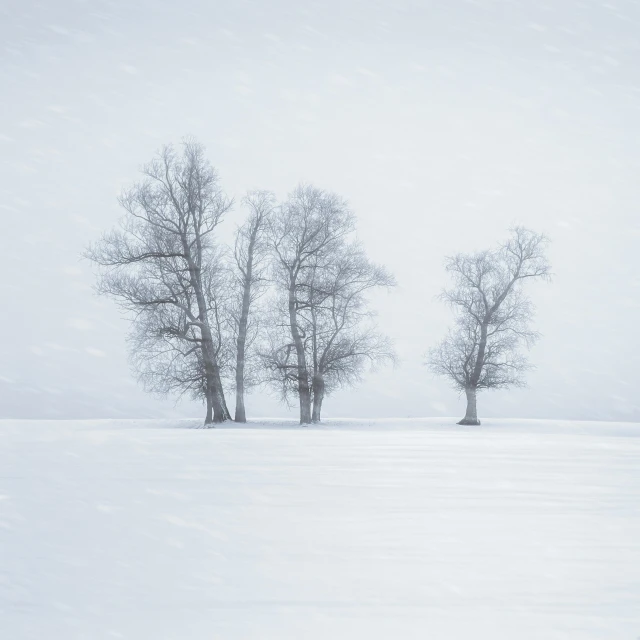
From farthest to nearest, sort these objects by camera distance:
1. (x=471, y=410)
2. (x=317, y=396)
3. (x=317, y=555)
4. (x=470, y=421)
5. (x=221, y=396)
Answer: (x=471, y=410) → (x=470, y=421) → (x=317, y=396) → (x=221, y=396) → (x=317, y=555)

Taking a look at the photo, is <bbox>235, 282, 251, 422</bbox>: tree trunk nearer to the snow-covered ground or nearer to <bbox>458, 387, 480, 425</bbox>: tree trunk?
<bbox>458, 387, 480, 425</bbox>: tree trunk

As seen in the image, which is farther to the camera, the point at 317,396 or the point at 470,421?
the point at 470,421

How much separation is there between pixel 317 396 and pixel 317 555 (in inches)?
789

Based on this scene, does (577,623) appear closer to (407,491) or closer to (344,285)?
(407,491)

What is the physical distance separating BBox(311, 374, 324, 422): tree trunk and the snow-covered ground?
15.5 meters

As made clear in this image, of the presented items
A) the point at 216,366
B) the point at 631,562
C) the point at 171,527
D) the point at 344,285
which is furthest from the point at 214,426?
the point at 631,562

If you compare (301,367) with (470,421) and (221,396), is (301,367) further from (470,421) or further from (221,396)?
(470,421)

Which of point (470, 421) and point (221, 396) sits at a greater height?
point (221, 396)

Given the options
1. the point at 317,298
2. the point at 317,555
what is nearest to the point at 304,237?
the point at 317,298

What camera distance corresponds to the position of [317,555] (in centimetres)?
415

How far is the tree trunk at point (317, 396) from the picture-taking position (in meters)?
23.8

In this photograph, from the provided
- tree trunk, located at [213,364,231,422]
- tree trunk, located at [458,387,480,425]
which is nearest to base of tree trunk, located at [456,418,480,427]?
tree trunk, located at [458,387,480,425]

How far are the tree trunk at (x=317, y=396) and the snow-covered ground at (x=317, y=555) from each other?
15496mm

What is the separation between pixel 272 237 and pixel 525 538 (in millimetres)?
20351
